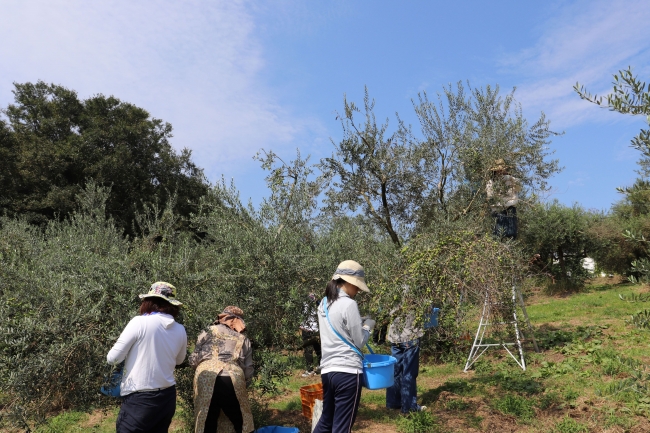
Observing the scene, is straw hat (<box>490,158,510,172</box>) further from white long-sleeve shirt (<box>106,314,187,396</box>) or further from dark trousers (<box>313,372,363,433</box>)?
white long-sleeve shirt (<box>106,314,187,396</box>)

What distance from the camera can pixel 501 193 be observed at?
27.6 feet

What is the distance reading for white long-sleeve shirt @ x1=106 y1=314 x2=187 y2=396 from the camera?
3615 mm

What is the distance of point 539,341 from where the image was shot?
31.1 feet

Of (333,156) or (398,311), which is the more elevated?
(333,156)

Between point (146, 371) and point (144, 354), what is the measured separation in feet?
0.43

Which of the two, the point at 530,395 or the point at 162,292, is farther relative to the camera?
the point at 530,395

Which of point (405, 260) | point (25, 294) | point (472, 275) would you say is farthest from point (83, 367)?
point (472, 275)

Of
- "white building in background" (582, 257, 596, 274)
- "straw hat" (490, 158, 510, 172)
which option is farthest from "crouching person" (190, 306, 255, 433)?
"white building in background" (582, 257, 596, 274)

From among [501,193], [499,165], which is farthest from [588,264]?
[499,165]

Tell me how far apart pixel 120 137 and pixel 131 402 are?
20315 mm

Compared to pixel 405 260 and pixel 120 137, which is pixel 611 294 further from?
pixel 120 137

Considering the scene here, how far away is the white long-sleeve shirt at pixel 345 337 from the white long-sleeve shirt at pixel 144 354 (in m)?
1.30

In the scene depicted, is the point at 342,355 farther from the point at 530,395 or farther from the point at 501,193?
the point at 501,193

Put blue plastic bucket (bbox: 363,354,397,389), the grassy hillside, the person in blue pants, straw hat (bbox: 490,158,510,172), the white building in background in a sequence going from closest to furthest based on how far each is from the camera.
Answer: blue plastic bucket (bbox: 363,354,397,389), the grassy hillside, the person in blue pants, straw hat (bbox: 490,158,510,172), the white building in background
